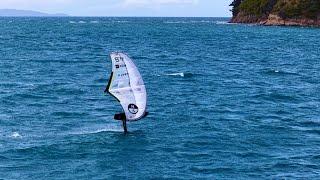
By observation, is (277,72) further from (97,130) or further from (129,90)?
(129,90)

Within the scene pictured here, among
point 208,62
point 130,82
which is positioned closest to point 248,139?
point 130,82

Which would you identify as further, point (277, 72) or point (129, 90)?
point (277, 72)

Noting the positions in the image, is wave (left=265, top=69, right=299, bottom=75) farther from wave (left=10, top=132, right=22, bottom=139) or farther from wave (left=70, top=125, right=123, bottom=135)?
wave (left=10, top=132, right=22, bottom=139)

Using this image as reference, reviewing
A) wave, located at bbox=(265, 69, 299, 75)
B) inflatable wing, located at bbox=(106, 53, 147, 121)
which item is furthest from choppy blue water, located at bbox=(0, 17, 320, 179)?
inflatable wing, located at bbox=(106, 53, 147, 121)

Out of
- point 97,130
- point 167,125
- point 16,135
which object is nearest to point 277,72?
point 167,125

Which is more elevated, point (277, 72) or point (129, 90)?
point (129, 90)

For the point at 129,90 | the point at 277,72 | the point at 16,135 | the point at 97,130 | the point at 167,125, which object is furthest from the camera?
the point at 277,72

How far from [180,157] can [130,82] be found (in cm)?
715

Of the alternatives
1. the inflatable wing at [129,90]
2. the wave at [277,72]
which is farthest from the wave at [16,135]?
the wave at [277,72]

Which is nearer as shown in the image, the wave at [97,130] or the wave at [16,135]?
the wave at [16,135]

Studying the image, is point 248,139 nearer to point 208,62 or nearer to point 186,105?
point 186,105

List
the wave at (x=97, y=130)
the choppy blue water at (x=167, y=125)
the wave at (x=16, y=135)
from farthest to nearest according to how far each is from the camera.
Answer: the wave at (x=97, y=130) → the wave at (x=16, y=135) → the choppy blue water at (x=167, y=125)

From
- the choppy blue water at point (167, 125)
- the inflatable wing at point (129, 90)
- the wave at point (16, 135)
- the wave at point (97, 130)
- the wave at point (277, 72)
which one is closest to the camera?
the choppy blue water at point (167, 125)

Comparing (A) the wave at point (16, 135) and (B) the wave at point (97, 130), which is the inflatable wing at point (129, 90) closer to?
(B) the wave at point (97, 130)
